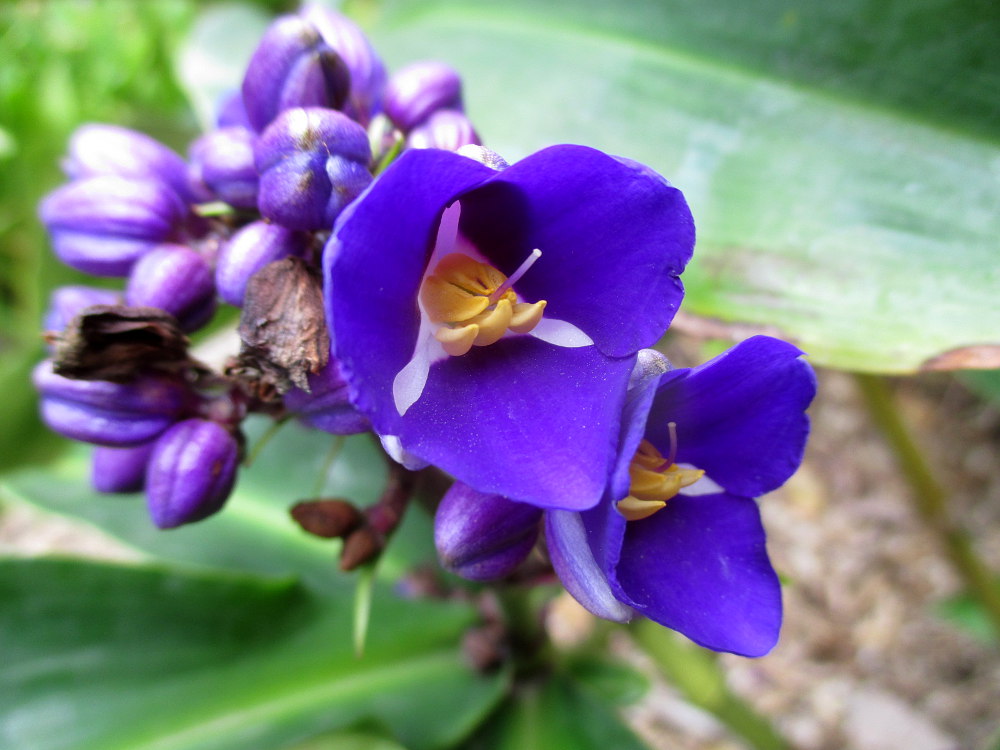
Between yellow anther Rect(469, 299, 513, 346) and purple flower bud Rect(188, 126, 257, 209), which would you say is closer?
yellow anther Rect(469, 299, 513, 346)

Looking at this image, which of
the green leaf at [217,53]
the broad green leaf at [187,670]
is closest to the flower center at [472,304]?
the broad green leaf at [187,670]

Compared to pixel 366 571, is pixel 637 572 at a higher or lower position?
higher

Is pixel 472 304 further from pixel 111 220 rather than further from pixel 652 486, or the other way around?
pixel 111 220

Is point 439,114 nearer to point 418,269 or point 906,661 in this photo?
point 418,269

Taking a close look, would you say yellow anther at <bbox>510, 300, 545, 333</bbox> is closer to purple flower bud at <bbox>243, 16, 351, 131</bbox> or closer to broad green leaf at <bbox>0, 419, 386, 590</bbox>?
purple flower bud at <bbox>243, 16, 351, 131</bbox>

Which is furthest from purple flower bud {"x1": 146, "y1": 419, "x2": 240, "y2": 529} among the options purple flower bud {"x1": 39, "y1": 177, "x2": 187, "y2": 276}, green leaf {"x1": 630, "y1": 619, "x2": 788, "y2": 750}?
green leaf {"x1": 630, "y1": 619, "x2": 788, "y2": 750}

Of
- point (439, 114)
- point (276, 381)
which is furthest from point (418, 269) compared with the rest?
point (439, 114)
